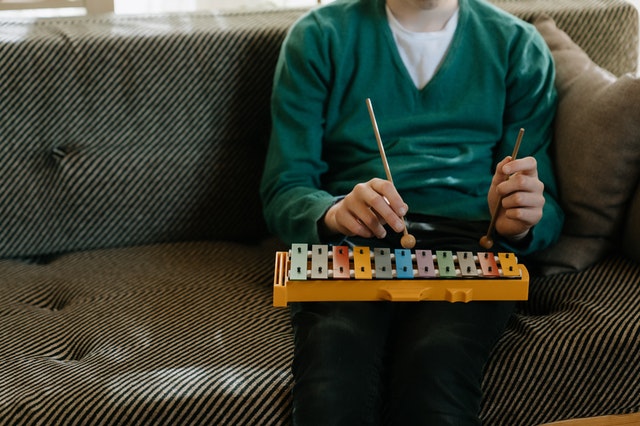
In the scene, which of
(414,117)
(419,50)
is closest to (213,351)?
(414,117)

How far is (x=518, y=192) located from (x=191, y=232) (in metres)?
0.75

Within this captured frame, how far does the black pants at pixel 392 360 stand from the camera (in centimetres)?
103

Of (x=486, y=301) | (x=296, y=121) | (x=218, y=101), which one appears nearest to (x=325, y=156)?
(x=296, y=121)

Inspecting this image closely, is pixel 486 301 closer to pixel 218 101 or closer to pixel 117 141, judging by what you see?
pixel 218 101

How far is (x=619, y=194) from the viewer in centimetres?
133

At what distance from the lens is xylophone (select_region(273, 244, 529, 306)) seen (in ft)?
3.46

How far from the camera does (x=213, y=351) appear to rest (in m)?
1.21

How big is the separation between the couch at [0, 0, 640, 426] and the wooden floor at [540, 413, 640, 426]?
0.04 ft

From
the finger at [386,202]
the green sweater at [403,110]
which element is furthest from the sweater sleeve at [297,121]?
the finger at [386,202]

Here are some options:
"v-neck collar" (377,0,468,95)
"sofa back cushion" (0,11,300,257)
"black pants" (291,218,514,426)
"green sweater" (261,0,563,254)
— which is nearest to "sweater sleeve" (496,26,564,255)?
"green sweater" (261,0,563,254)

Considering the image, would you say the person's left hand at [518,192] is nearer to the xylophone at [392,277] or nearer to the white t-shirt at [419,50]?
the xylophone at [392,277]

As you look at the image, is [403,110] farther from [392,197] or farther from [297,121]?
[392,197]

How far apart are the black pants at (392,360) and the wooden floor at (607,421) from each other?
0.17 m

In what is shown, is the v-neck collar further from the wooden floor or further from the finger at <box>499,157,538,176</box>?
the wooden floor
